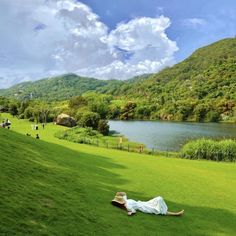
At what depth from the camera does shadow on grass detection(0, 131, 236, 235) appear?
12414 millimetres

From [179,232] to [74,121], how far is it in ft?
282

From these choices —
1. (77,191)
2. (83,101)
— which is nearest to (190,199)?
(77,191)

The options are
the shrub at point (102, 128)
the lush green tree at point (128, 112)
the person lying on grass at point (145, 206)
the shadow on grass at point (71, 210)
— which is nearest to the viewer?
the shadow on grass at point (71, 210)

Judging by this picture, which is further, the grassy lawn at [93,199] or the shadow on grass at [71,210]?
the grassy lawn at [93,199]

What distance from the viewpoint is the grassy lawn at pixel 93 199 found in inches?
503

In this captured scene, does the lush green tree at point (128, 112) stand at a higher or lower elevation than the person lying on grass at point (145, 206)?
higher

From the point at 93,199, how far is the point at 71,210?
8.92ft

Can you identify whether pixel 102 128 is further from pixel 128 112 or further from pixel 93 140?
pixel 128 112

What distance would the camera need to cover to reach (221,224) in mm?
16406

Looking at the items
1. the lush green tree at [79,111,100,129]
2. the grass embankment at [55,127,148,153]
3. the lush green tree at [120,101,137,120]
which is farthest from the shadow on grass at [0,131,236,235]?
the lush green tree at [120,101,137,120]

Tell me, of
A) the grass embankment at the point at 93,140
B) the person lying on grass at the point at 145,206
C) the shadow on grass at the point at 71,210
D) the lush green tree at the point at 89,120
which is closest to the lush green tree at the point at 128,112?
the lush green tree at the point at 89,120

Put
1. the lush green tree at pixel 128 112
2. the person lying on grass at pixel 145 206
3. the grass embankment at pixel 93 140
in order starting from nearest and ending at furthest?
the person lying on grass at pixel 145 206 → the grass embankment at pixel 93 140 → the lush green tree at pixel 128 112

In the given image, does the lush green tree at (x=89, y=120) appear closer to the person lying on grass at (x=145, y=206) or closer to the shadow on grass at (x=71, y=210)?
the shadow on grass at (x=71, y=210)

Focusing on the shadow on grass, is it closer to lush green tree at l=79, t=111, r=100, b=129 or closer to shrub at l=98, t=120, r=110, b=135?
A: shrub at l=98, t=120, r=110, b=135
